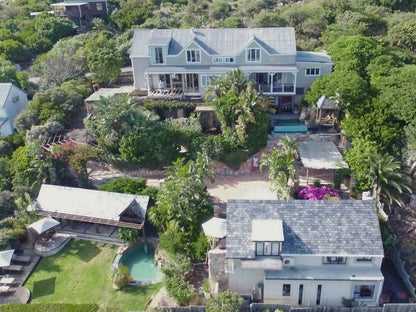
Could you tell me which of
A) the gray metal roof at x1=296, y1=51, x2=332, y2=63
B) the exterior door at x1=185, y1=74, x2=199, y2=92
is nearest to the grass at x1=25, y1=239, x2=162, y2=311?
the exterior door at x1=185, y1=74, x2=199, y2=92

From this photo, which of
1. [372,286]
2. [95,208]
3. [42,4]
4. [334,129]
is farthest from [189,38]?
[42,4]

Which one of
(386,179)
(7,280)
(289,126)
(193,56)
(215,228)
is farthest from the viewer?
(193,56)

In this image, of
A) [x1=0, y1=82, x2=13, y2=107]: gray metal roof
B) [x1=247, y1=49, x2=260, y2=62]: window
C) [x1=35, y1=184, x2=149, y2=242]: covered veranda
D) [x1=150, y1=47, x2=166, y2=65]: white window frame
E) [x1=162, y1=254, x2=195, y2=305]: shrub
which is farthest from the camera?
[x1=0, y1=82, x2=13, y2=107]: gray metal roof

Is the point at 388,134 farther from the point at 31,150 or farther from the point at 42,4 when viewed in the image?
the point at 42,4

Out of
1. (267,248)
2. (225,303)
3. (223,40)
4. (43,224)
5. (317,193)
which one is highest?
(223,40)

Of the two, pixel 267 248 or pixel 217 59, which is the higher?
pixel 217 59

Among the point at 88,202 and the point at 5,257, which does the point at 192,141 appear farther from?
the point at 5,257

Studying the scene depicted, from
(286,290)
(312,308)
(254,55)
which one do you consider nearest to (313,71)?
(254,55)

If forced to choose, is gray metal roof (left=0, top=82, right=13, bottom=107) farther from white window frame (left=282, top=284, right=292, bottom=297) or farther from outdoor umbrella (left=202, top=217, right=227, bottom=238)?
white window frame (left=282, top=284, right=292, bottom=297)
